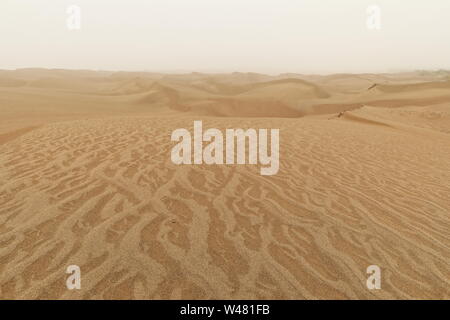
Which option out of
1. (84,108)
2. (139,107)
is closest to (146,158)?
(84,108)

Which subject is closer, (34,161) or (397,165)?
(34,161)

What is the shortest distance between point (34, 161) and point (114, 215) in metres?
3.26

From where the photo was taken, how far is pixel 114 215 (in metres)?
3.66

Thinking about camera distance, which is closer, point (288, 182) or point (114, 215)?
point (114, 215)

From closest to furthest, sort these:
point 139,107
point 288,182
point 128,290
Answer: point 128,290 < point 288,182 < point 139,107

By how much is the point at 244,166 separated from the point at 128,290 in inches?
137

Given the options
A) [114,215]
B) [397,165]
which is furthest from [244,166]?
[397,165]

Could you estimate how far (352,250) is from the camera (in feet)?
10.1
